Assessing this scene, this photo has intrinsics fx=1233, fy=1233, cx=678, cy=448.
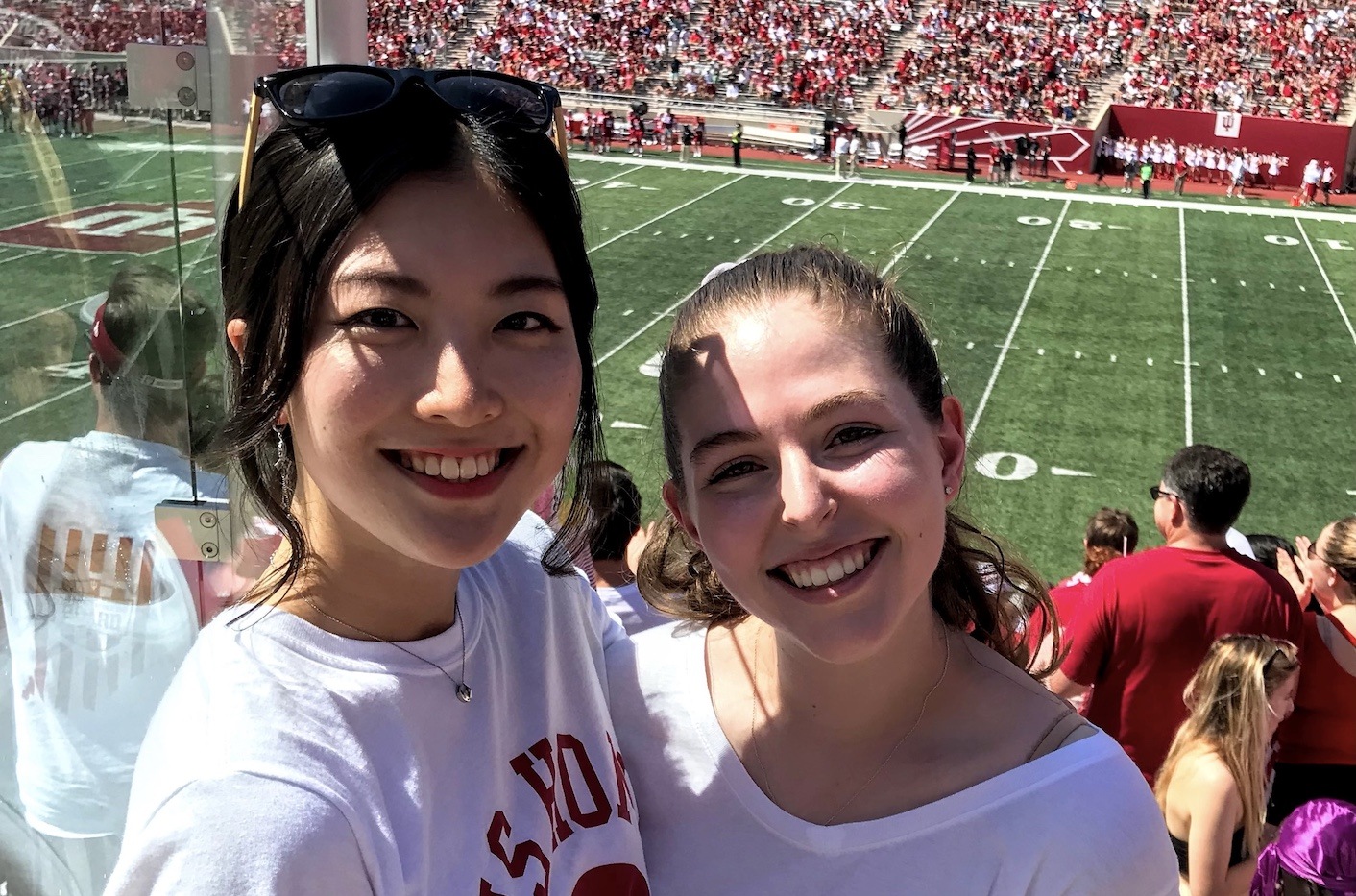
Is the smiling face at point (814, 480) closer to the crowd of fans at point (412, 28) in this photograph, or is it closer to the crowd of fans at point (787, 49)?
the crowd of fans at point (787, 49)

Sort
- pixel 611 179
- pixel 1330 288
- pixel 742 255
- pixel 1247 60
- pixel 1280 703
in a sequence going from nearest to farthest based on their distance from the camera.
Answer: pixel 1280 703, pixel 1330 288, pixel 742 255, pixel 611 179, pixel 1247 60

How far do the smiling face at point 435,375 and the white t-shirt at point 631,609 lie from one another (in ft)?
4.55

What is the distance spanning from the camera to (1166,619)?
4008 millimetres

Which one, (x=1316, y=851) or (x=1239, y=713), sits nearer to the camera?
(x=1316, y=851)

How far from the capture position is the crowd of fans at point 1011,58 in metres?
31.3

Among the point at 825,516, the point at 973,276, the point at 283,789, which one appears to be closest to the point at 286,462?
the point at 283,789

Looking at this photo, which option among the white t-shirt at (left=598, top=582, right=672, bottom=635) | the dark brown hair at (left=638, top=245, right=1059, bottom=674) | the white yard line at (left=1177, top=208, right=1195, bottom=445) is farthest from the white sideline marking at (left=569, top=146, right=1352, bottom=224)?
the dark brown hair at (left=638, top=245, right=1059, bottom=674)

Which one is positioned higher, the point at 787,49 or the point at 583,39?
the point at 583,39

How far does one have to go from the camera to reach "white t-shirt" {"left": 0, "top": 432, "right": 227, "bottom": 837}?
1.75 m

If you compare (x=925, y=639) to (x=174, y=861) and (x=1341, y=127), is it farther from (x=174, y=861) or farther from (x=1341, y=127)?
(x=1341, y=127)

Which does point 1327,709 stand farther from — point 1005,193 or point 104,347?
point 1005,193

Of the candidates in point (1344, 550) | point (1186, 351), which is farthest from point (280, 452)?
point (1186, 351)

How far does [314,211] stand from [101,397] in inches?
27.8

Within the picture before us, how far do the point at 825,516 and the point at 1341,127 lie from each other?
28856mm
